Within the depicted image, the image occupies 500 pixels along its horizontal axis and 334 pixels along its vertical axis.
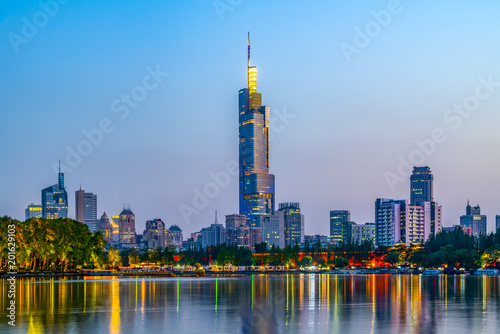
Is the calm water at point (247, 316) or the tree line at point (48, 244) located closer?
the calm water at point (247, 316)

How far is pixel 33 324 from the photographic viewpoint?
1511 inches

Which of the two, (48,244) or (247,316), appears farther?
(48,244)

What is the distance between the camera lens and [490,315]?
45969mm

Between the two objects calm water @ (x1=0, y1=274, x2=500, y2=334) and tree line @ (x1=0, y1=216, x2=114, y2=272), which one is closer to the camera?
calm water @ (x1=0, y1=274, x2=500, y2=334)

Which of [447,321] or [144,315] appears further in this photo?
[144,315]

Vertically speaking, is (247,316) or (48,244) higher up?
(247,316)

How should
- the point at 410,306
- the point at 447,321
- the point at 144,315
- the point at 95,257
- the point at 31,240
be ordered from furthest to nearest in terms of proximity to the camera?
the point at 95,257, the point at 31,240, the point at 410,306, the point at 144,315, the point at 447,321

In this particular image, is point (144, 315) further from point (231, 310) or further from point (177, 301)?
point (177, 301)

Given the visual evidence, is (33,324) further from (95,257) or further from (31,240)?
(95,257)

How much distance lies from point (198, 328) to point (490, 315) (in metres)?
21.5

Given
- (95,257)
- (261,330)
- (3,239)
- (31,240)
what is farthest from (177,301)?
(95,257)

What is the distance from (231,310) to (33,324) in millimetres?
15959

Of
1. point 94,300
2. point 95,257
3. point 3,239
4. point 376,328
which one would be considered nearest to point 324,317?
point 376,328

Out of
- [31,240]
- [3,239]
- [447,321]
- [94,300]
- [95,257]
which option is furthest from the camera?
[95,257]
